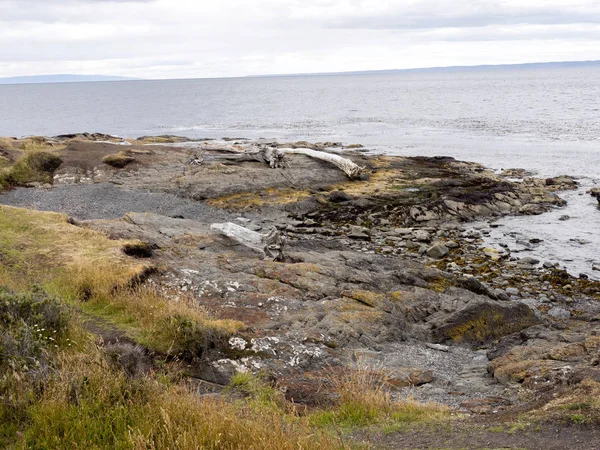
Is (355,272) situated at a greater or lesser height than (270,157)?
lesser

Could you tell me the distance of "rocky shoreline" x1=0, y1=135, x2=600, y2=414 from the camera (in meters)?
12.2

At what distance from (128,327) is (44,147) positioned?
33107mm

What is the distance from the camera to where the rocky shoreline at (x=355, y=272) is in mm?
12234

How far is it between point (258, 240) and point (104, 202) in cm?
1416

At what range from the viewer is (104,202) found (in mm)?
31531

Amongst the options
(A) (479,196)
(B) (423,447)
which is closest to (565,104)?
(A) (479,196)

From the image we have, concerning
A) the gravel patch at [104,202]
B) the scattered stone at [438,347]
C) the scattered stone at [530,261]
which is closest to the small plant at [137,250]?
the scattered stone at [438,347]

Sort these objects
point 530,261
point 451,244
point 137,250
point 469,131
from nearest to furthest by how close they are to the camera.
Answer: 1. point 137,250
2. point 530,261
3. point 451,244
4. point 469,131

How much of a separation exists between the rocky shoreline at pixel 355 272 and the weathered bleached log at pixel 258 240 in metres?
0.33

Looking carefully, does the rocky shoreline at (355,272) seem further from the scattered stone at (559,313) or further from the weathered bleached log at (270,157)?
the weathered bleached log at (270,157)

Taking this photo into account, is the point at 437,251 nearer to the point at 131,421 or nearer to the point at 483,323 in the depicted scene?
the point at 483,323

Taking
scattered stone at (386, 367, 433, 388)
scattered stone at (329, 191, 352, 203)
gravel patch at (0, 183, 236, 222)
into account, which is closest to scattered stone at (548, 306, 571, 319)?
scattered stone at (386, 367, 433, 388)

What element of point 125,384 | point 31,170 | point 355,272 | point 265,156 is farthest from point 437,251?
point 31,170

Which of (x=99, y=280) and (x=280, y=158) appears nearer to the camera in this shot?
(x=99, y=280)
